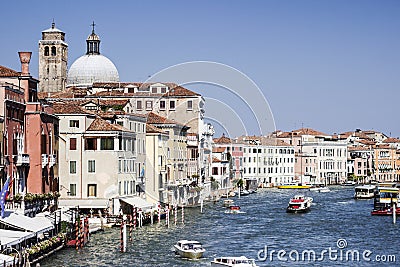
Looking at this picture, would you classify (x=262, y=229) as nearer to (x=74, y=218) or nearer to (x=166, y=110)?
(x=74, y=218)

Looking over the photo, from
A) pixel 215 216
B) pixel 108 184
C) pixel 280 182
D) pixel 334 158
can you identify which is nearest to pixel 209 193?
pixel 215 216

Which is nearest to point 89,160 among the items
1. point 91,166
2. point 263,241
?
point 91,166

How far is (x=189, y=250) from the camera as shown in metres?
25.2

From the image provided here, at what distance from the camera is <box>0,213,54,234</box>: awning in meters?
22.6

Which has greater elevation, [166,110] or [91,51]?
[91,51]

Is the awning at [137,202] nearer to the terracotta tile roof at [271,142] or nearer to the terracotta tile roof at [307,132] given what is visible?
the terracotta tile roof at [271,142]

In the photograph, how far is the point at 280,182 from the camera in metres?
83.2

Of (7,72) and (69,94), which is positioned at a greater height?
(69,94)

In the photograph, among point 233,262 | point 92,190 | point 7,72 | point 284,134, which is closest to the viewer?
point 233,262

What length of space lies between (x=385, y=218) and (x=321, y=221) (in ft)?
11.5

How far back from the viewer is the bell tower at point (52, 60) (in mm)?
64062

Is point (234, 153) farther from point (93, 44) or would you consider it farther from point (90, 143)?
point (90, 143)

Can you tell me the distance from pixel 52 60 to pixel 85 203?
3136cm

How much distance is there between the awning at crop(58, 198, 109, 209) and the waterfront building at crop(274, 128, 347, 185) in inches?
2100
